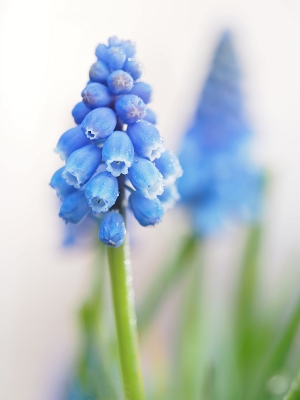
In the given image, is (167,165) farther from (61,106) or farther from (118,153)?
(61,106)

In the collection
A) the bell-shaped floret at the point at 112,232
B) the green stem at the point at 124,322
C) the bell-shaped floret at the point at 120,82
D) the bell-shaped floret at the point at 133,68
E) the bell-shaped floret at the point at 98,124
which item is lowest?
the green stem at the point at 124,322

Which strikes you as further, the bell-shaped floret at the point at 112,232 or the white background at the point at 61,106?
the white background at the point at 61,106

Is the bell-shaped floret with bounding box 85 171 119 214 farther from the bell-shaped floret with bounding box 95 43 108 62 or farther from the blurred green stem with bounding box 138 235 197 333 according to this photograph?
the blurred green stem with bounding box 138 235 197 333

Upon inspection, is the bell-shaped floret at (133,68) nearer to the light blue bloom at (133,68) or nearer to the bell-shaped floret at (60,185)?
the light blue bloom at (133,68)

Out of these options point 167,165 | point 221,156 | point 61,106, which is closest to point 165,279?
point 221,156

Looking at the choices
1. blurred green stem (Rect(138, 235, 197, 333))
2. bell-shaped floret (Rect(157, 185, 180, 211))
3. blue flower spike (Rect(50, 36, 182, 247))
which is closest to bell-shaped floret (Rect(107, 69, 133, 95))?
blue flower spike (Rect(50, 36, 182, 247))

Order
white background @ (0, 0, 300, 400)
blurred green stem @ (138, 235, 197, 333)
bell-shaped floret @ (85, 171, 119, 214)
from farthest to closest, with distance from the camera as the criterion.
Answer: white background @ (0, 0, 300, 400), blurred green stem @ (138, 235, 197, 333), bell-shaped floret @ (85, 171, 119, 214)

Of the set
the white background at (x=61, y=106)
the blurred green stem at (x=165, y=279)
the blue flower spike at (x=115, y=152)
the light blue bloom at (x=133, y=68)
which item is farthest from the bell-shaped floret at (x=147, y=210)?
the white background at (x=61, y=106)

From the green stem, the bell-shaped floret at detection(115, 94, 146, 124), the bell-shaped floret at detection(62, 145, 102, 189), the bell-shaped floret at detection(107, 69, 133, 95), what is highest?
the bell-shaped floret at detection(107, 69, 133, 95)
